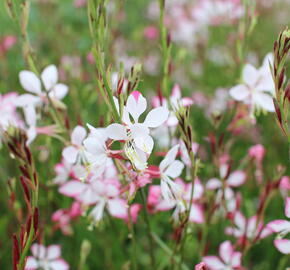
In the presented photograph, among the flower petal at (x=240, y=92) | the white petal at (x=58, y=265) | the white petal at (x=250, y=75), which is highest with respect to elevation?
the white petal at (x=250, y=75)

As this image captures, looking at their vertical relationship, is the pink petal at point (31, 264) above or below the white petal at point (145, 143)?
below

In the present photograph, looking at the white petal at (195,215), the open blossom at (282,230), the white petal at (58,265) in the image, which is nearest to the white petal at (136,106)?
the open blossom at (282,230)

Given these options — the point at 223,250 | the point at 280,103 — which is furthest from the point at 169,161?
the point at 223,250

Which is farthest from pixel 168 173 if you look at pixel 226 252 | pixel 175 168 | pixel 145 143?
pixel 226 252

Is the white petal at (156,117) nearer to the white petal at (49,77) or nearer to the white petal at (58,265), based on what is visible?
the white petal at (49,77)

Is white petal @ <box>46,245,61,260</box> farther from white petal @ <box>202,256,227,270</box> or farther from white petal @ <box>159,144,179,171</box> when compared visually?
white petal @ <box>159,144,179,171</box>

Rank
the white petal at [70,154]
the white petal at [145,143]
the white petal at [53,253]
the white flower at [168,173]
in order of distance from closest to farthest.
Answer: the white petal at [145,143], the white flower at [168,173], the white petal at [70,154], the white petal at [53,253]

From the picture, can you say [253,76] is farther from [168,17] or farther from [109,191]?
[168,17]

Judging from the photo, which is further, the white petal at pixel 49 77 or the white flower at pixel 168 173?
the white petal at pixel 49 77
